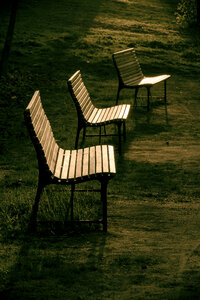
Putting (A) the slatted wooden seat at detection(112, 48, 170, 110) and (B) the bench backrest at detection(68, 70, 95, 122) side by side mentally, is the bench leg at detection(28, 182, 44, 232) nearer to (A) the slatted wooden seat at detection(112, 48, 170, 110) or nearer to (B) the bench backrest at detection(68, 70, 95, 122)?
(B) the bench backrest at detection(68, 70, 95, 122)

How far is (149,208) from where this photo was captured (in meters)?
5.88

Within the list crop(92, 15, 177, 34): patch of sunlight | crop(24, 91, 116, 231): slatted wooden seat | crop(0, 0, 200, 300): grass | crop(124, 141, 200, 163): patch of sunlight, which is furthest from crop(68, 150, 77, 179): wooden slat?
crop(92, 15, 177, 34): patch of sunlight

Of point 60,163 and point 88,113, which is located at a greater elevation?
point 60,163

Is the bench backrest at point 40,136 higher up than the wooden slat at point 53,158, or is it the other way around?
the bench backrest at point 40,136

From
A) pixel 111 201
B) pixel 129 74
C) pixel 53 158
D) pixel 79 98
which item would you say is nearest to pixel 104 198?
pixel 53 158

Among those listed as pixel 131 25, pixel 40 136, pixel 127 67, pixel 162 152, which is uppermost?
pixel 40 136

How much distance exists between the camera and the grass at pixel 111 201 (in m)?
4.29

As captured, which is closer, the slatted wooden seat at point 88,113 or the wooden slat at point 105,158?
the wooden slat at point 105,158

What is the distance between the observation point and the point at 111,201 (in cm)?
610

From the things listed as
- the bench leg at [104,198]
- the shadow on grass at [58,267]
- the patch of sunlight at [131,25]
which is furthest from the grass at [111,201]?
the patch of sunlight at [131,25]

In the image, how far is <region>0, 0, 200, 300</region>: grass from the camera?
4285 millimetres

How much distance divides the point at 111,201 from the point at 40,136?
1.41m

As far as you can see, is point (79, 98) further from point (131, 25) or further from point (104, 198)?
point (131, 25)

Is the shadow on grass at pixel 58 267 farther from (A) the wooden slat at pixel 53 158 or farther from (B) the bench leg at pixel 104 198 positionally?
(A) the wooden slat at pixel 53 158
